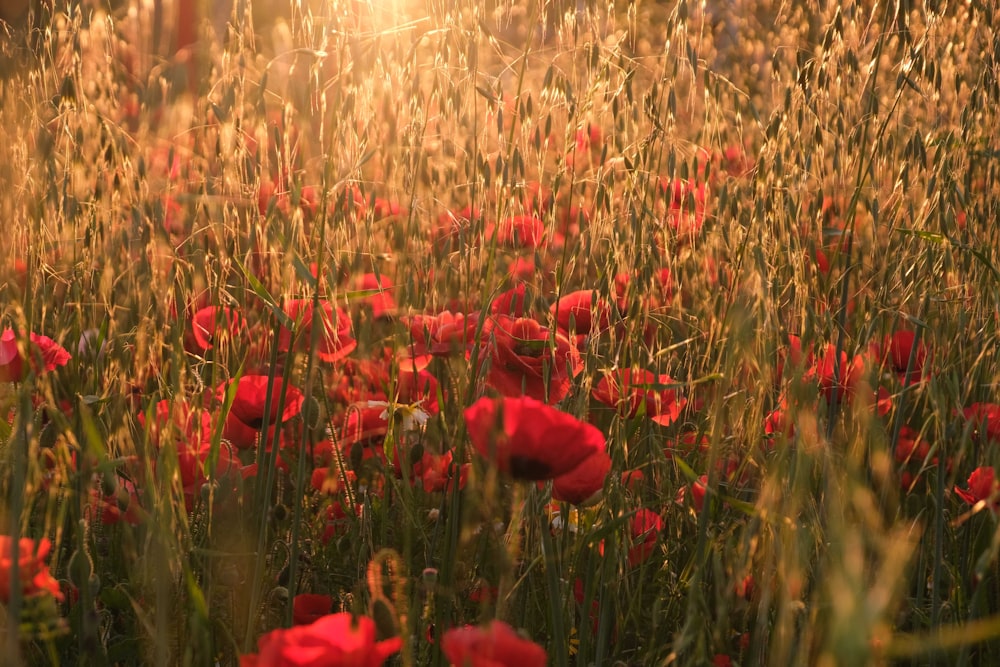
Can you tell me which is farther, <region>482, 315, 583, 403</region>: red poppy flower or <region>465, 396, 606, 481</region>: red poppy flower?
<region>482, 315, 583, 403</region>: red poppy flower

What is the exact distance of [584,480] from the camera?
0.69 m

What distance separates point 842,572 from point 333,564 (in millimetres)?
738

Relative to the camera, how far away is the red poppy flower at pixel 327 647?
0.45 metres

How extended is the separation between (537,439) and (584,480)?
11 centimetres

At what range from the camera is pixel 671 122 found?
1003 mm

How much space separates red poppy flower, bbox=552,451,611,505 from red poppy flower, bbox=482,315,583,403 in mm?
146

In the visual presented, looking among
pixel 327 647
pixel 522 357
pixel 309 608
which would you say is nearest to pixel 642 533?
pixel 522 357

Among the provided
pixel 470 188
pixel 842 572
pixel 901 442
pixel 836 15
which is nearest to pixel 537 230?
pixel 470 188

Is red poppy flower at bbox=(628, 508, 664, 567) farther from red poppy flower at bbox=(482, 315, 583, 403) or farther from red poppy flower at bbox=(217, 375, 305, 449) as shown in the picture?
red poppy flower at bbox=(217, 375, 305, 449)

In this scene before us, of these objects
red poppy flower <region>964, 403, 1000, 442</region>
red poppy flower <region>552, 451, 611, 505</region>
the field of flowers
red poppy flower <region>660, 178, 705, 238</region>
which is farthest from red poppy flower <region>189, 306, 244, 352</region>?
red poppy flower <region>964, 403, 1000, 442</region>

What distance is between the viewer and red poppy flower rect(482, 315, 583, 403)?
86 centimetres

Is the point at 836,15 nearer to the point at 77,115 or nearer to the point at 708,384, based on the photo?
Result: the point at 708,384

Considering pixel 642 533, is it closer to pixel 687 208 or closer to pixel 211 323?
pixel 687 208

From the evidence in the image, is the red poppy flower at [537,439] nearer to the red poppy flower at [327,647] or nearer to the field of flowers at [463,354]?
the field of flowers at [463,354]
